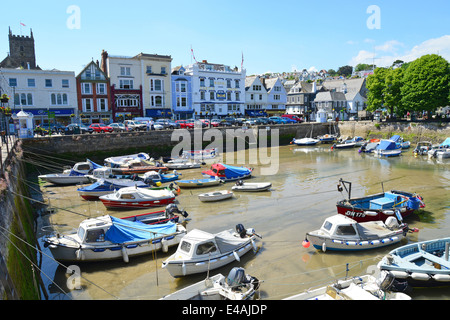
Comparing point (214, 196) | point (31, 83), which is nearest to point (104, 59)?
point (31, 83)

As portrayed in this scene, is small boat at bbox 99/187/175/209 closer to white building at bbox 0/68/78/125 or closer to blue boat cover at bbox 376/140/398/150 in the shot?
white building at bbox 0/68/78/125

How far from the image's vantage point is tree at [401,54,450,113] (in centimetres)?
4812

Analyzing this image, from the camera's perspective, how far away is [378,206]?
18562 millimetres

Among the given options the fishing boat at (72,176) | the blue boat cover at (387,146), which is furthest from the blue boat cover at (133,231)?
the blue boat cover at (387,146)

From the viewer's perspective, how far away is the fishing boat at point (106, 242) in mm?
13594

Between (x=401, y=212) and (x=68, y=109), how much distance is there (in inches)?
1887

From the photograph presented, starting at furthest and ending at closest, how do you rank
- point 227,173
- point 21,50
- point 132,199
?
point 21,50, point 227,173, point 132,199

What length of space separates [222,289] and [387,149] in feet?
127

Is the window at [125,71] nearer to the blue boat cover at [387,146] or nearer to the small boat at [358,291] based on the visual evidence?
the blue boat cover at [387,146]

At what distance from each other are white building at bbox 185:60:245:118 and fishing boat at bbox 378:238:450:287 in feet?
169

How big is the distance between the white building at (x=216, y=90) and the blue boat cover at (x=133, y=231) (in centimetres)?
4755

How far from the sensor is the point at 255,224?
18453 mm

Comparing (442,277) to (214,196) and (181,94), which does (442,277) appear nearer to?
(214,196)
